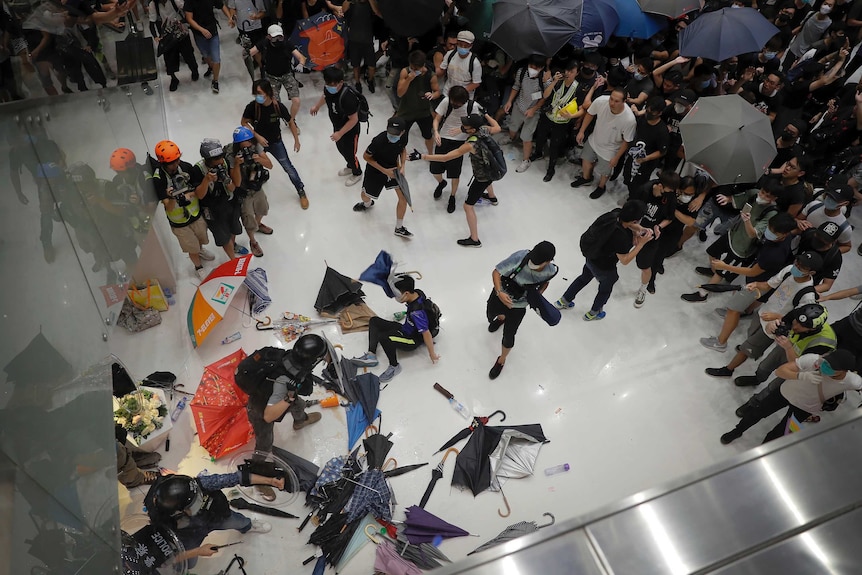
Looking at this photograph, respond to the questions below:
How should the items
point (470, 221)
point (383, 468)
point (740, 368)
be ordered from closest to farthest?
point (383, 468)
point (740, 368)
point (470, 221)

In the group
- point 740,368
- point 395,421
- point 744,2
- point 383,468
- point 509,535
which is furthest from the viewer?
point 744,2

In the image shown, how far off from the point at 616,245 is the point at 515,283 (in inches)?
43.3

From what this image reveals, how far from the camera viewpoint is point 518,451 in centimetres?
509

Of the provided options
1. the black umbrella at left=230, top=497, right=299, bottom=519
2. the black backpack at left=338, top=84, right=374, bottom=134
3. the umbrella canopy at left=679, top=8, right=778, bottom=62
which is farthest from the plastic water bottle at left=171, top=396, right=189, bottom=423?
the umbrella canopy at left=679, top=8, right=778, bottom=62

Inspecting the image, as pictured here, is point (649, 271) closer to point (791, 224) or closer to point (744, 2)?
point (791, 224)

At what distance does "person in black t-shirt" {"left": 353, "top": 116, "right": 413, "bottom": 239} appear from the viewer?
6.17 metres

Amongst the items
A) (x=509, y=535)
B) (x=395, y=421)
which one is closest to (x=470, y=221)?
(x=395, y=421)

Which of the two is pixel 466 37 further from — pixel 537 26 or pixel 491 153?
pixel 491 153

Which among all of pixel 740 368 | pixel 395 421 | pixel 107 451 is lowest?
pixel 740 368

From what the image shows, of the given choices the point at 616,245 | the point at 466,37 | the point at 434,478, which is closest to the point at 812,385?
the point at 616,245

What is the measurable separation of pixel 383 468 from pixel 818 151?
6.24m

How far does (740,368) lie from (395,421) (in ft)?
11.4

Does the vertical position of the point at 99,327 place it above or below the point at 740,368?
above

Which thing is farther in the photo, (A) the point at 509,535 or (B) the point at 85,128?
(B) the point at 85,128
